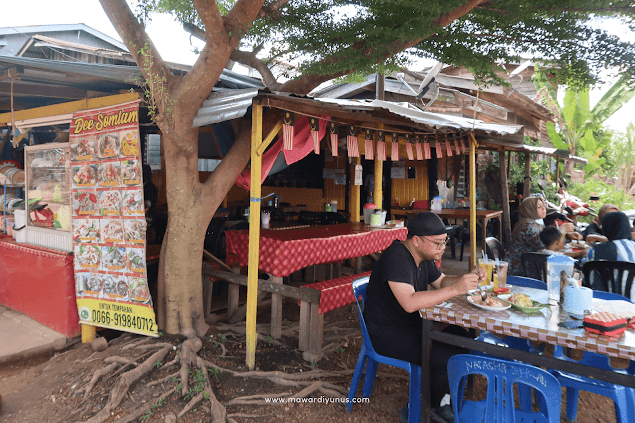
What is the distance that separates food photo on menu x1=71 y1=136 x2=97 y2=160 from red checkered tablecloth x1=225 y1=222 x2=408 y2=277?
6.02 feet

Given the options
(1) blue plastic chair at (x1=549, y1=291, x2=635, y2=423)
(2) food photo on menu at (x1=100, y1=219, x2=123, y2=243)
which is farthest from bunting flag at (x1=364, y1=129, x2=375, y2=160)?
(1) blue plastic chair at (x1=549, y1=291, x2=635, y2=423)

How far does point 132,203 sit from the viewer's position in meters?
4.30

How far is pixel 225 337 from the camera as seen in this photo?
4559 mm

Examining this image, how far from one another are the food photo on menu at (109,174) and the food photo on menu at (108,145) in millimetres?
100

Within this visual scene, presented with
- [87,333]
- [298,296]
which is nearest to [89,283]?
[87,333]

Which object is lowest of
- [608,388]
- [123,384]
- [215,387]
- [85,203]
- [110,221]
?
[215,387]

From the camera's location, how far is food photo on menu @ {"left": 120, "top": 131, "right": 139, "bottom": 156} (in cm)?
427

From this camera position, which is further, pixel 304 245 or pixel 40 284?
pixel 40 284

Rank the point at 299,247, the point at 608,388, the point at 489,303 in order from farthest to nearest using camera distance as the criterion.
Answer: the point at 299,247, the point at 489,303, the point at 608,388

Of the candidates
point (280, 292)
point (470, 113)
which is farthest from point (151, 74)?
point (470, 113)

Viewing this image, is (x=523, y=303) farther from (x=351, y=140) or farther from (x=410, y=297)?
(x=351, y=140)

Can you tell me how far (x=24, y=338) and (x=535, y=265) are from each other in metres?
6.02

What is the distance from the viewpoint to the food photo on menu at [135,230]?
428cm

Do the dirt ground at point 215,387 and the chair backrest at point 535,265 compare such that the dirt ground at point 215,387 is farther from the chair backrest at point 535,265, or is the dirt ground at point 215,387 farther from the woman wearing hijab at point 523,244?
the woman wearing hijab at point 523,244
